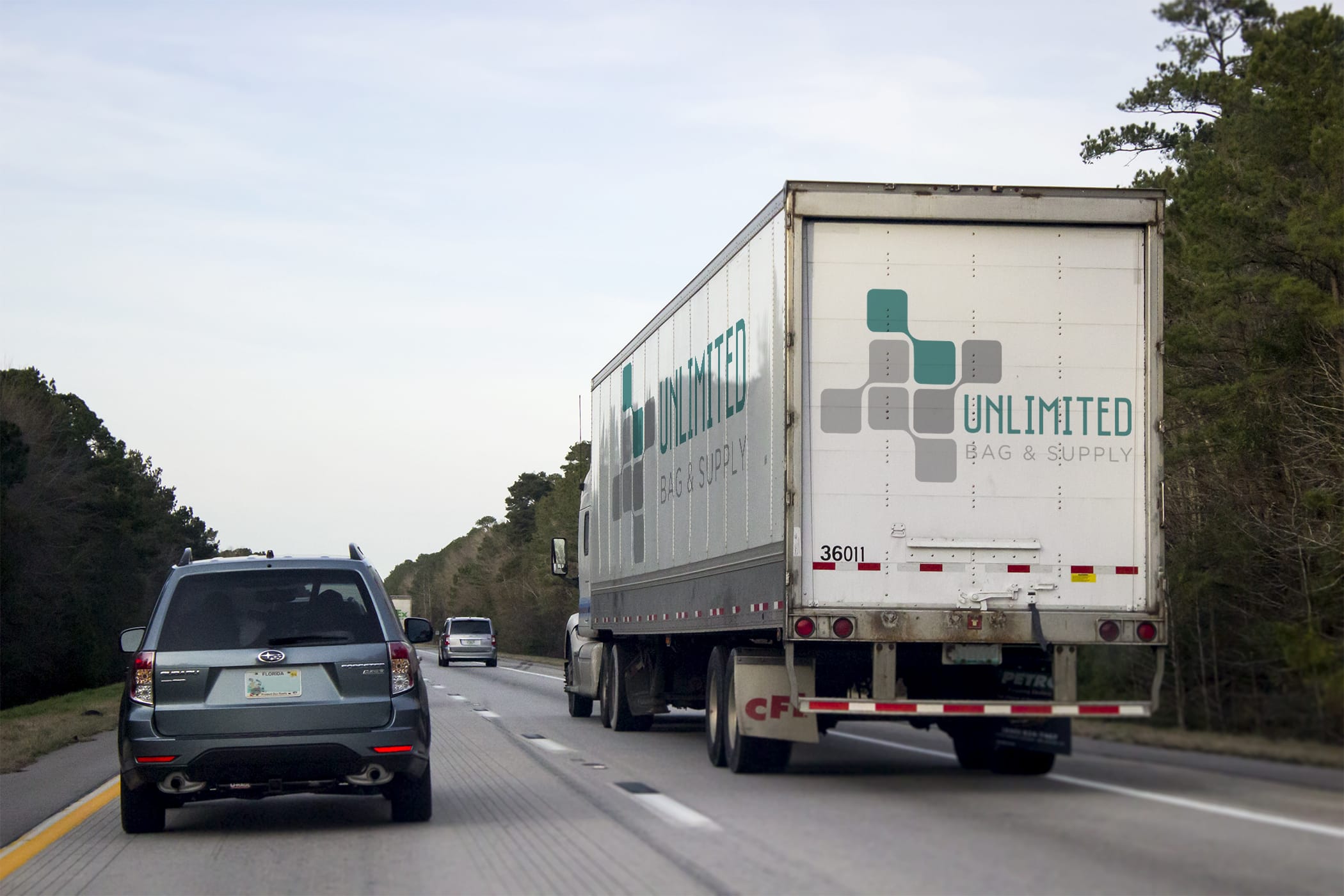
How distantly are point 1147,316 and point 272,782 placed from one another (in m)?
6.84

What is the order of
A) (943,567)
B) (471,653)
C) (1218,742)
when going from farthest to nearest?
(471,653)
(1218,742)
(943,567)

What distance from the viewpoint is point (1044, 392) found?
12.0 metres

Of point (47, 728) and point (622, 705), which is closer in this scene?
point (622, 705)

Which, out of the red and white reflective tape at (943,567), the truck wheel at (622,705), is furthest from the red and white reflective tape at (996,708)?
the truck wheel at (622,705)

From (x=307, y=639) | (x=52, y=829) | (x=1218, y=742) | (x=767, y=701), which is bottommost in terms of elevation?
(x=52, y=829)

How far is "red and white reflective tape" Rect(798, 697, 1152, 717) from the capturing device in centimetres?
1171

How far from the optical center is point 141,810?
1038 cm

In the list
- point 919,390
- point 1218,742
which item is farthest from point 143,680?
point 1218,742

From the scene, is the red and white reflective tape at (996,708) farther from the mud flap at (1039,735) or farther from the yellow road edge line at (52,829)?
the yellow road edge line at (52,829)

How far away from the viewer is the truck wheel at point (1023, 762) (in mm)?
13156

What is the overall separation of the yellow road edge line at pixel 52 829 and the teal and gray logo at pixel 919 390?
581 cm

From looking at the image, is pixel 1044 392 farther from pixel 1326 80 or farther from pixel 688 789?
pixel 1326 80

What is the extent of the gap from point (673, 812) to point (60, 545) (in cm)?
7000

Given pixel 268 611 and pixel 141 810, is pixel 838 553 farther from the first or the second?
pixel 141 810
